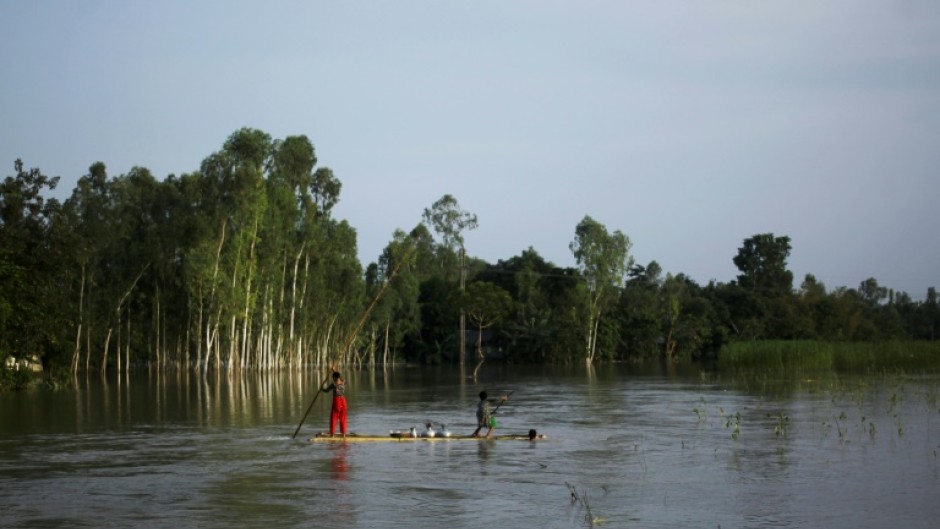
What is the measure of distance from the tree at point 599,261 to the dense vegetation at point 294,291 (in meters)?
0.19

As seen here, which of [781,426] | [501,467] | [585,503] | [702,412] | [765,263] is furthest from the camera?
[765,263]

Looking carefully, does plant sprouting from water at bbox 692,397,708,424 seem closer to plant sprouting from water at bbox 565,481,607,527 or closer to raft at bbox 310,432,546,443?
raft at bbox 310,432,546,443

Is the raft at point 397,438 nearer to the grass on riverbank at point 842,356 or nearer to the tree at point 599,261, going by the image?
the grass on riverbank at point 842,356

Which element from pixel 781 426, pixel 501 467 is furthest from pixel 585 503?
pixel 781 426

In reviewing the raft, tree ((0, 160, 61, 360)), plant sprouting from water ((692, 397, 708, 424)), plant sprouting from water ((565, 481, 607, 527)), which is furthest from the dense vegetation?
plant sprouting from water ((565, 481, 607, 527))

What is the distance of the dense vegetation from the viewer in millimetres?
57000

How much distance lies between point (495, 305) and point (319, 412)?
59.0 m

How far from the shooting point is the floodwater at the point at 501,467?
1496 cm

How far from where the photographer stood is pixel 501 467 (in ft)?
64.5

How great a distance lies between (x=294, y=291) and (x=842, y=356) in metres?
41.0

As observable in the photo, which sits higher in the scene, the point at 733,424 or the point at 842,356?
the point at 842,356

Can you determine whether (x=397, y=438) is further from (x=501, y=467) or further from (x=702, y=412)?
(x=702, y=412)

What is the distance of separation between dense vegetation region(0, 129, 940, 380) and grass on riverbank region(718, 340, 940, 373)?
8.51 metres

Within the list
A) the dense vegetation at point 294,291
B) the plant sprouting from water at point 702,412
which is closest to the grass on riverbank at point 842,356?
the dense vegetation at point 294,291
